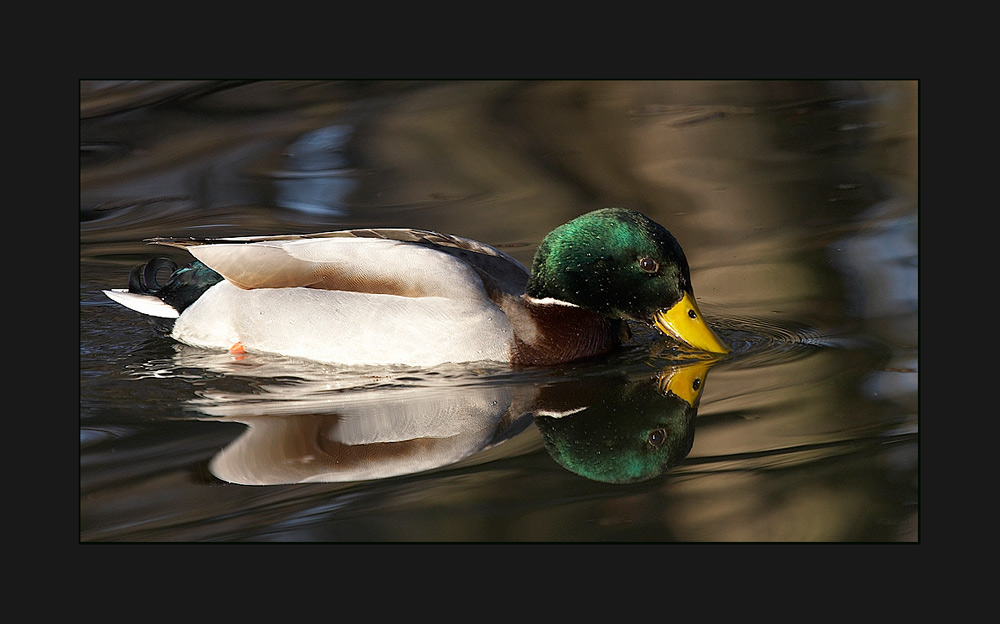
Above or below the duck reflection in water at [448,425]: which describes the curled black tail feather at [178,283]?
above

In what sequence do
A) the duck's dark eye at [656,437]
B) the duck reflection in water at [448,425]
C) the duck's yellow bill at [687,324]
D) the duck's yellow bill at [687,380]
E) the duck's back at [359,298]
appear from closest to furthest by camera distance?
the duck reflection in water at [448,425] → the duck's dark eye at [656,437] → the duck's yellow bill at [687,380] → the duck's back at [359,298] → the duck's yellow bill at [687,324]

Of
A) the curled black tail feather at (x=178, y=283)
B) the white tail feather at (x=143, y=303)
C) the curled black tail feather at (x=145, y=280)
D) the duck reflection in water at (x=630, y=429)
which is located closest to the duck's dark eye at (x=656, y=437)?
the duck reflection in water at (x=630, y=429)

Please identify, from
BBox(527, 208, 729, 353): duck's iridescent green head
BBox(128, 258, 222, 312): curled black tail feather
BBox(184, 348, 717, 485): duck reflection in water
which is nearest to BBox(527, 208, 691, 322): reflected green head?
BBox(527, 208, 729, 353): duck's iridescent green head

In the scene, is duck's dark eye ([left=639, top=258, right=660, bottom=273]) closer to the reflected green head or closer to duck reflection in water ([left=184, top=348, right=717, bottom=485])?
the reflected green head

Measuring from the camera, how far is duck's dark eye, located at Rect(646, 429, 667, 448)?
5586 mm

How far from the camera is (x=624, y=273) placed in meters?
6.46

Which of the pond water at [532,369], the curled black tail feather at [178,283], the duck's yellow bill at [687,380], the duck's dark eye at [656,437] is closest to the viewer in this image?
the pond water at [532,369]

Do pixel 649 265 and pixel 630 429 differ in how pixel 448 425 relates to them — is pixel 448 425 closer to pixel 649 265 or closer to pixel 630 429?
pixel 630 429

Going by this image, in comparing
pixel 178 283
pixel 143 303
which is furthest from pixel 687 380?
pixel 143 303

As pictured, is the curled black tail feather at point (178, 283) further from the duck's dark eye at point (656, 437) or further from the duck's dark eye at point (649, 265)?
the duck's dark eye at point (656, 437)

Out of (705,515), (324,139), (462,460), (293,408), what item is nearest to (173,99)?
(324,139)

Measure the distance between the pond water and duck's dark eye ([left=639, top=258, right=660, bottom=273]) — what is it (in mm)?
572

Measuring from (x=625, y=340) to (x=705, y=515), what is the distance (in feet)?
7.32

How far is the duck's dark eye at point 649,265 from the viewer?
638 centimetres
